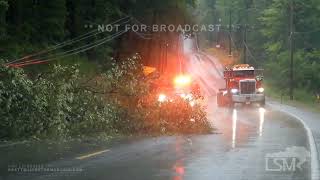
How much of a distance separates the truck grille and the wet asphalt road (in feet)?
75.7

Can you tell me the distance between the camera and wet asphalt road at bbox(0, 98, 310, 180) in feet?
42.5

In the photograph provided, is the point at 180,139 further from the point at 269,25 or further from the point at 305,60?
the point at 269,25

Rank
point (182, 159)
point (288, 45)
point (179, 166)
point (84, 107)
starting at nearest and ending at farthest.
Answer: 1. point (179, 166)
2. point (182, 159)
3. point (84, 107)
4. point (288, 45)

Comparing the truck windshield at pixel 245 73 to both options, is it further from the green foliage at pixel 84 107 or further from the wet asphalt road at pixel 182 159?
the wet asphalt road at pixel 182 159

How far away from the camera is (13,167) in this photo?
45.5 ft

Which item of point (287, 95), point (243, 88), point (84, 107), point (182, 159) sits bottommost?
point (182, 159)

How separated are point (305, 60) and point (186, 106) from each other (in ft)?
164

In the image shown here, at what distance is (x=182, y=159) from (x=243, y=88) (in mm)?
32177

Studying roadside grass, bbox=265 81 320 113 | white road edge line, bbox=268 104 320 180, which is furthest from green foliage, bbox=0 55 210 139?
roadside grass, bbox=265 81 320 113

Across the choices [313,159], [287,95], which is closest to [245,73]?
[287,95]

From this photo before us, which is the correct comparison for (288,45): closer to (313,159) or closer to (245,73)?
(245,73)

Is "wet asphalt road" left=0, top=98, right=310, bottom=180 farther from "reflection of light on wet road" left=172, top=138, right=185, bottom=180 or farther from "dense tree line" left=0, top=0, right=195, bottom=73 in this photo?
"dense tree line" left=0, top=0, right=195, bottom=73

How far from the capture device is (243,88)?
156 feet

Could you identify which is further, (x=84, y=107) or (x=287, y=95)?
(x=287, y=95)
